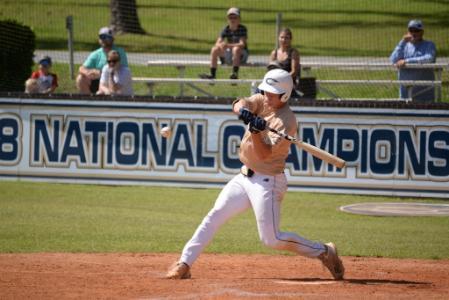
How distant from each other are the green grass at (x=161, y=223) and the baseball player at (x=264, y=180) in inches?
91.1

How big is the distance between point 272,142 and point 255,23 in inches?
726

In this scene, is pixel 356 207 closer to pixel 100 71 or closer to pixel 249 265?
pixel 249 265

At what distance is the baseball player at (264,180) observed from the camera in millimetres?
8055

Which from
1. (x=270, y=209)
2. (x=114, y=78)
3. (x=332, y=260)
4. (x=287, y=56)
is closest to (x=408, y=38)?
(x=287, y=56)

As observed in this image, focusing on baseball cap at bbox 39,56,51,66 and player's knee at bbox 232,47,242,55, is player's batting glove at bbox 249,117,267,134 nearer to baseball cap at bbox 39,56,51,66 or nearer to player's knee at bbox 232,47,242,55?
player's knee at bbox 232,47,242,55

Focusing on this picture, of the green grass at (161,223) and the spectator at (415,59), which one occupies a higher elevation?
the spectator at (415,59)

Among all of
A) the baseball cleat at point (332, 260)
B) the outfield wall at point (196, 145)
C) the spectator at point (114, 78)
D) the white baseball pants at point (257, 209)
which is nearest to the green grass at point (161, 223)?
the outfield wall at point (196, 145)

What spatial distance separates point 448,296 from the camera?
25.8 feet

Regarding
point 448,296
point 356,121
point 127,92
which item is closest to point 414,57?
point 356,121

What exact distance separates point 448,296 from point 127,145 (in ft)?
28.5

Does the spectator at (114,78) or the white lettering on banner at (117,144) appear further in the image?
the spectator at (114,78)

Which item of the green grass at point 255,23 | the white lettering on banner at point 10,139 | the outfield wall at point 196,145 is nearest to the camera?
the outfield wall at point 196,145

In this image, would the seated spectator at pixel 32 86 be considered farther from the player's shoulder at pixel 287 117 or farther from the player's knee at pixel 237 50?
the player's shoulder at pixel 287 117

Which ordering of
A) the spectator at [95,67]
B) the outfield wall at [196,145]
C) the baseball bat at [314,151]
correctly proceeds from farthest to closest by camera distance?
the spectator at [95,67] → the outfield wall at [196,145] → the baseball bat at [314,151]
